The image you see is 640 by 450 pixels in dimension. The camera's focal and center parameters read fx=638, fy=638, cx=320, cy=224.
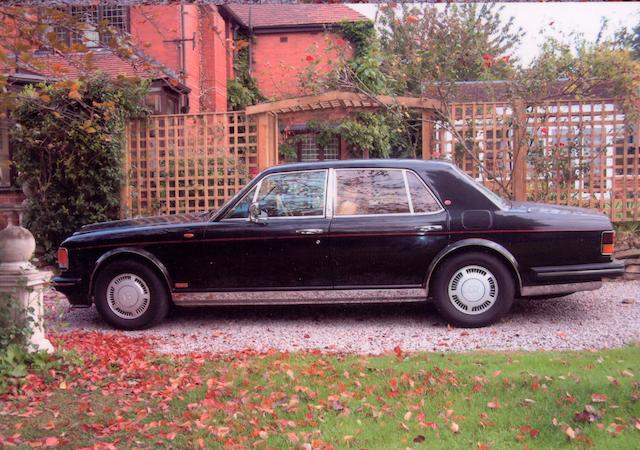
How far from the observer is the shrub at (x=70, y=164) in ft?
32.2

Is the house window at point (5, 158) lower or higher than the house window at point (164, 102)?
lower

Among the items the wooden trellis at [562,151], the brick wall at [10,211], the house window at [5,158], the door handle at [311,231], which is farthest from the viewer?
the brick wall at [10,211]

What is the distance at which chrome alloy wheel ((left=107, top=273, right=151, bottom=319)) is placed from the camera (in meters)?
6.31

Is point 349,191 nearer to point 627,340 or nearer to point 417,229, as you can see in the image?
point 417,229

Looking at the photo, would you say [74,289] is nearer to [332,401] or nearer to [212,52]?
[332,401]

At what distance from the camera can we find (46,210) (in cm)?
1001

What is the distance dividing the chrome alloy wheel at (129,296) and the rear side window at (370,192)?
2.07m

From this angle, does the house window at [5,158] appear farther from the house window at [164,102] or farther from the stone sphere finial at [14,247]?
the stone sphere finial at [14,247]

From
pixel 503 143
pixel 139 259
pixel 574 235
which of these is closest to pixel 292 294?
pixel 139 259

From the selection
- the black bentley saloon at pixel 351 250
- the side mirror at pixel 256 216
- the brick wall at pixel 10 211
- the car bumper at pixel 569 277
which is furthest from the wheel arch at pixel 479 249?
the brick wall at pixel 10 211

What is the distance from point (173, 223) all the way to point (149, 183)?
3890 mm

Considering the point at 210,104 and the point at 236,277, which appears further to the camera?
the point at 210,104

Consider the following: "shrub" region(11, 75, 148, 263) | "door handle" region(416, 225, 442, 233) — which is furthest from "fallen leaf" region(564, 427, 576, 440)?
"shrub" region(11, 75, 148, 263)

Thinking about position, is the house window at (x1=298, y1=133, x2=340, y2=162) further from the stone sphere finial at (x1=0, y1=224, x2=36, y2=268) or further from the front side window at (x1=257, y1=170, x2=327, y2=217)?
the stone sphere finial at (x1=0, y1=224, x2=36, y2=268)
